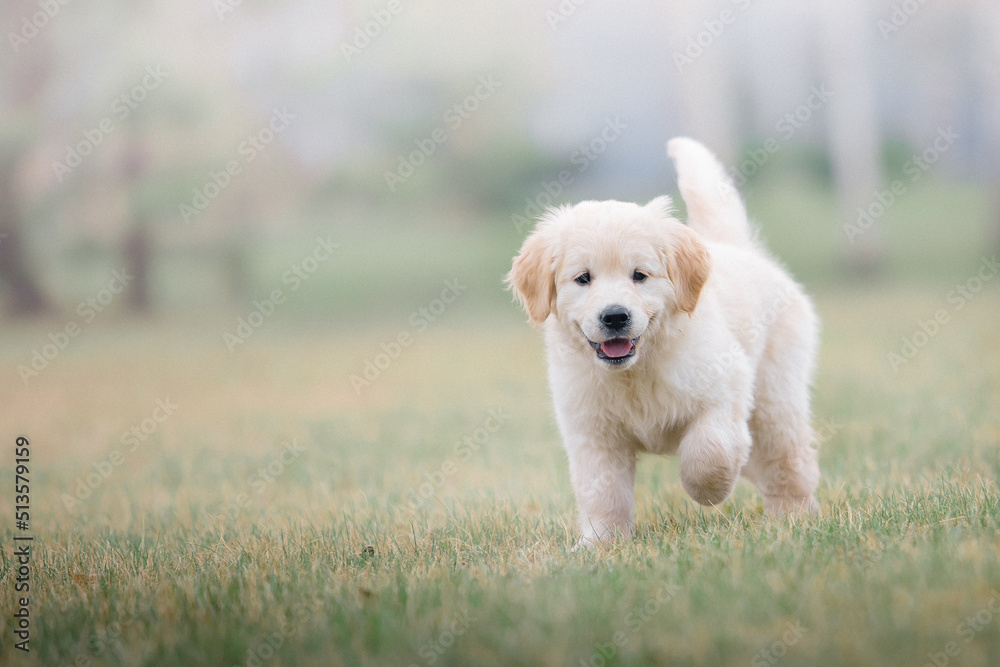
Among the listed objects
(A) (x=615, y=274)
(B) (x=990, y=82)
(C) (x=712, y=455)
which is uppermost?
(B) (x=990, y=82)

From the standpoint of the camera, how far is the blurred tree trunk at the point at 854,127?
1510cm

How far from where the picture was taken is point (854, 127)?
15.7 meters

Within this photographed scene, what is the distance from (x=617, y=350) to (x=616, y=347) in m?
0.01

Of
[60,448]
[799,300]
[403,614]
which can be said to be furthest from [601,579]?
[60,448]

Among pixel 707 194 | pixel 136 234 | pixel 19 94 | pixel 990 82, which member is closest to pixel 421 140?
pixel 136 234

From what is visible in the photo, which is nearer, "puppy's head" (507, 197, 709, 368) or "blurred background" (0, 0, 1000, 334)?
"puppy's head" (507, 197, 709, 368)

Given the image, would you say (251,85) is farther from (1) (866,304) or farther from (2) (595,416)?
(2) (595,416)

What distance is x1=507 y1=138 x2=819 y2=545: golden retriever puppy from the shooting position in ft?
11.0

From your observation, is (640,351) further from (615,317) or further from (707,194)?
(707,194)

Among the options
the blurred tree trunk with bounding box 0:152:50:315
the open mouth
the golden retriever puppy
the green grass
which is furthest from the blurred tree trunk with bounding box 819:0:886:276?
the blurred tree trunk with bounding box 0:152:50:315

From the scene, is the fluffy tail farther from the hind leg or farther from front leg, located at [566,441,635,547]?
front leg, located at [566,441,635,547]

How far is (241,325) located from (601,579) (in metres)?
13.7

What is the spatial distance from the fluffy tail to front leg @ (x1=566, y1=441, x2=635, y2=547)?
1345mm

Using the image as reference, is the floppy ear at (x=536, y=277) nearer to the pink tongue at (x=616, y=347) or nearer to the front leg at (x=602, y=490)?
the pink tongue at (x=616, y=347)
